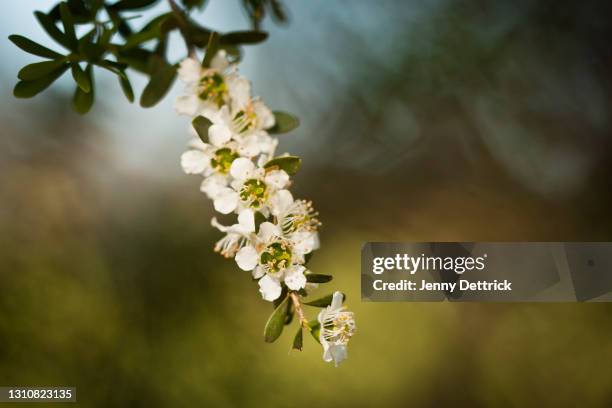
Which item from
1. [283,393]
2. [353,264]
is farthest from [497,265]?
[283,393]

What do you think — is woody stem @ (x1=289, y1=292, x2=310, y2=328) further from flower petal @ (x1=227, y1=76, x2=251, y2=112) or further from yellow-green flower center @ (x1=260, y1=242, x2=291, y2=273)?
flower petal @ (x1=227, y1=76, x2=251, y2=112)

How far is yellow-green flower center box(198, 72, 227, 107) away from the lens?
0.81 m

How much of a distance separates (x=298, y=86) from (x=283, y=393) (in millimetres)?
1157

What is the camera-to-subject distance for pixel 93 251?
7.34 ft

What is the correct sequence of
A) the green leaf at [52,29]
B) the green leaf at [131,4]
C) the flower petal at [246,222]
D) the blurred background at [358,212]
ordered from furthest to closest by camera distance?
the blurred background at [358,212] < the green leaf at [131,4] < the green leaf at [52,29] < the flower petal at [246,222]

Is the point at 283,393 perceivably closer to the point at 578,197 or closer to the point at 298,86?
the point at 298,86

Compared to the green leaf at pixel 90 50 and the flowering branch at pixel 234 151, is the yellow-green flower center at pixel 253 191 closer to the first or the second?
the flowering branch at pixel 234 151

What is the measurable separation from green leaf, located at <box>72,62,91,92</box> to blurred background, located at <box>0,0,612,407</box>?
1372 millimetres

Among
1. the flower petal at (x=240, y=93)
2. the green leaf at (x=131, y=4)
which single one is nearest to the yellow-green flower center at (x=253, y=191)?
the flower petal at (x=240, y=93)

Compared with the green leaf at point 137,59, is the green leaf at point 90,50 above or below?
below

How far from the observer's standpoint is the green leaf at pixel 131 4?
2.97 ft

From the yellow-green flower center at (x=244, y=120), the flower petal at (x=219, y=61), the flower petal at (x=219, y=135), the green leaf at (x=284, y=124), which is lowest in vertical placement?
the flower petal at (x=219, y=135)

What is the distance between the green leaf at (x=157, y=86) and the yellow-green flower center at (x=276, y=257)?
282mm

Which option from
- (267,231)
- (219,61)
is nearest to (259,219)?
(267,231)
